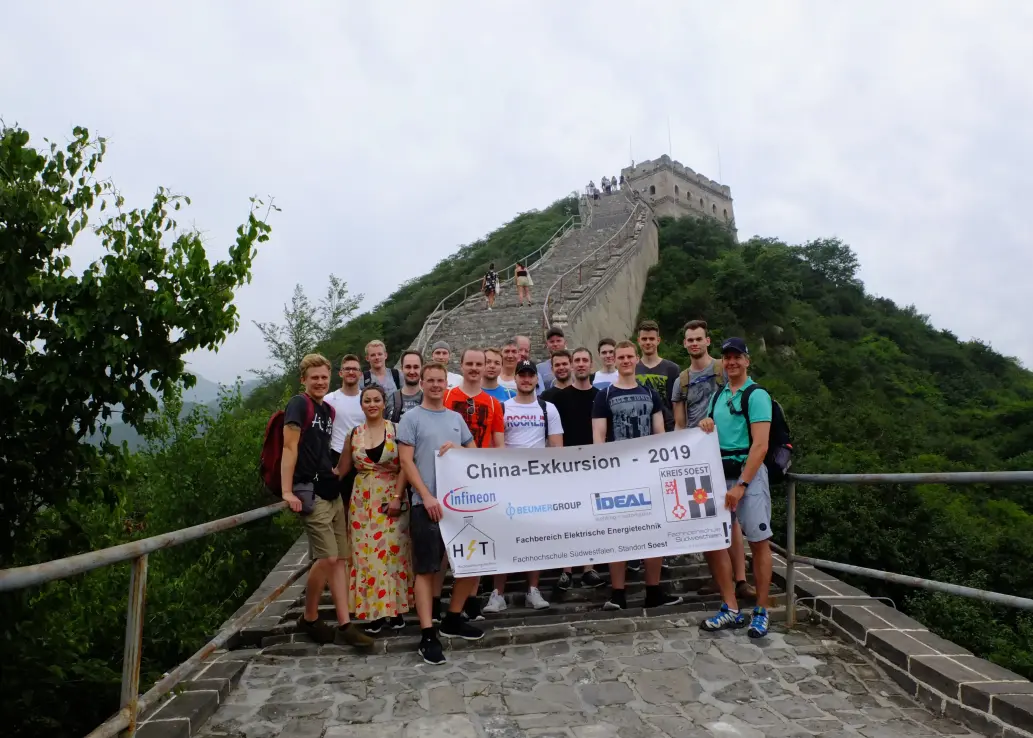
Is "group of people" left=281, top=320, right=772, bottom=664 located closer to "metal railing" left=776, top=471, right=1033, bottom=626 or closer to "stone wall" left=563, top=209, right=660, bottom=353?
"metal railing" left=776, top=471, right=1033, bottom=626

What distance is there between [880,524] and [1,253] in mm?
11597

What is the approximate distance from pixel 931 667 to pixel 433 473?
10.8 ft

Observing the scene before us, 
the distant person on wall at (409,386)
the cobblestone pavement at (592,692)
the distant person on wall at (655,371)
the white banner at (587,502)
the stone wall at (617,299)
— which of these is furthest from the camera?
the stone wall at (617,299)

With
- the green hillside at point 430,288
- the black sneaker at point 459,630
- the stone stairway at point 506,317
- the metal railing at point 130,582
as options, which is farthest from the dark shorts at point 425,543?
the green hillside at point 430,288

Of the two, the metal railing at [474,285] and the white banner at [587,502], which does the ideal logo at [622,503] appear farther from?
the metal railing at [474,285]

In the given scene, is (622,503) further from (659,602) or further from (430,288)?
(430,288)

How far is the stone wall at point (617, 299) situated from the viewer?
20.6m

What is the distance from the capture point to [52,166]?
4145 mm

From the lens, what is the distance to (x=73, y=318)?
154 inches

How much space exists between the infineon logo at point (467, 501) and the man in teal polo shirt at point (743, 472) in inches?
66.8

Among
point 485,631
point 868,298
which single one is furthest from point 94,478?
point 868,298

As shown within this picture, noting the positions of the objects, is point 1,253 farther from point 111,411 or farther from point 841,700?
point 841,700

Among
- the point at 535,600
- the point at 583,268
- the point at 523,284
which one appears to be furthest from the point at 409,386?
the point at 583,268

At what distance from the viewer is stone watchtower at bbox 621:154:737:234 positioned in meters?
52.1
